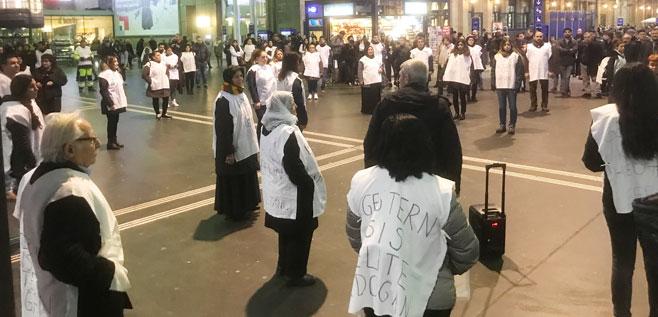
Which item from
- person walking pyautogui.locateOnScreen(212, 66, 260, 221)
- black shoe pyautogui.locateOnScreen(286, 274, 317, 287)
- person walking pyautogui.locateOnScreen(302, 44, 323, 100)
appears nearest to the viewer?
black shoe pyautogui.locateOnScreen(286, 274, 317, 287)

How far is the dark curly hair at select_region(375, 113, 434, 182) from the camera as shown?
2807mm

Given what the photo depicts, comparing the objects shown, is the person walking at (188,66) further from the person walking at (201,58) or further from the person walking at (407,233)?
the person walking at (407,233)

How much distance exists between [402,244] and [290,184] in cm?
254

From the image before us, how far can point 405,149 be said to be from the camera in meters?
2.81

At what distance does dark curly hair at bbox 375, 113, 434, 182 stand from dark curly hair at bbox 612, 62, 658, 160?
163 centimetres

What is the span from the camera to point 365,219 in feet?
9.46

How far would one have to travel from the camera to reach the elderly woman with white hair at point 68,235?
297 centimetres

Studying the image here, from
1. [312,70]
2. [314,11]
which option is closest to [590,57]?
[312,70]

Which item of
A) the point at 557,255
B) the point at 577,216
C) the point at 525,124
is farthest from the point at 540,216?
the point at 525,124

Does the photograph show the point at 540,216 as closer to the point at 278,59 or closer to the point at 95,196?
the point at 95,196

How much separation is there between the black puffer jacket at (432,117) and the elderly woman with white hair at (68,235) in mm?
1883

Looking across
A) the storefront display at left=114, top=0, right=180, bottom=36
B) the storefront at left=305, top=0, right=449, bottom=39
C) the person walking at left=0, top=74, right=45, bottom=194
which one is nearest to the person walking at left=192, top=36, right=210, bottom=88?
the storefront at left=305, top=0, right=449, bottom=39

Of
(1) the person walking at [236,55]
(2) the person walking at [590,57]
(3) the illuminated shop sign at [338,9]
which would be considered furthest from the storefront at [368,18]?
(2) the person walking at [590,57]

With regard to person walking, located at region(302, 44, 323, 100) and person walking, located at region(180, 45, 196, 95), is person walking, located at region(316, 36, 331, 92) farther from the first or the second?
person walking, located at region(180, 45, 196, 95)
